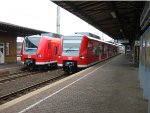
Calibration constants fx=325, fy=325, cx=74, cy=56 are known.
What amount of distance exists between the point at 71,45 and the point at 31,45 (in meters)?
4.07

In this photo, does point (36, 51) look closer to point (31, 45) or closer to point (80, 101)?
point (31, 45)

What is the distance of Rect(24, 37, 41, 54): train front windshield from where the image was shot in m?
24.5

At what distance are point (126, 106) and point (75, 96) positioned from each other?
2138 mm

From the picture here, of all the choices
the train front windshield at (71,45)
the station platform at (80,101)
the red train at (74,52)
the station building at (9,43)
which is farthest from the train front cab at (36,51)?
the station platform at (80,101)

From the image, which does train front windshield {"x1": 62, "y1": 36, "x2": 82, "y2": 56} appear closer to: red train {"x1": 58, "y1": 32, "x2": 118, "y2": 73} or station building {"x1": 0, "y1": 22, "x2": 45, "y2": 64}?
red train {"x1": 58, "y1": 32, "x2": 118, "y2": 73}

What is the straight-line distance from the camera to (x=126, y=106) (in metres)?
8.57

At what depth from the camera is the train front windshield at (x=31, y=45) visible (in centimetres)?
2454

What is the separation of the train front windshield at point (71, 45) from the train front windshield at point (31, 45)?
3.10 metres

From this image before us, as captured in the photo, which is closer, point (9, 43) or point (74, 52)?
point (74, 52)

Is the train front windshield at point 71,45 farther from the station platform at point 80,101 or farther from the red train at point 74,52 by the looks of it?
the station platform at point 80,101

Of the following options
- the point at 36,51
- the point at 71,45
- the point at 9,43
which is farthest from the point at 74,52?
the point at 9,43

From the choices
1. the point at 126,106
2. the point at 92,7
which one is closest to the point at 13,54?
the point at 92,7

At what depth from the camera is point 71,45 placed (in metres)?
22.1

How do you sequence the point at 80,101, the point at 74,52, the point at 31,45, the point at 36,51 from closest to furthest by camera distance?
the point at 80,101
the point at 74,52
the point at 36,51
the point at 31,45
